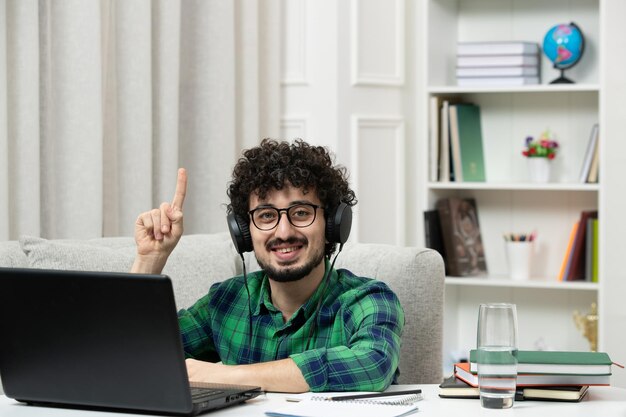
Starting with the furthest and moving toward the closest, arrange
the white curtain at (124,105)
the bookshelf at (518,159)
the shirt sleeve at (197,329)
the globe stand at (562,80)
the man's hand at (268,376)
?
the bookshelf at (518,159)
the globe stand at (562,80)
the white curtain at (124,105)
the shirt sleeve at (197,329)
the man's hand at (268,376)

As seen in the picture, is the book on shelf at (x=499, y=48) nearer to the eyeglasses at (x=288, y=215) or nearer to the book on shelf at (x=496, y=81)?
the book on shelf at (x=496, y=81)

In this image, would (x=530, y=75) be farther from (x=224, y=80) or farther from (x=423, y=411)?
(x=423, y=411)

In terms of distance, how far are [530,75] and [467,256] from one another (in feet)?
2.38

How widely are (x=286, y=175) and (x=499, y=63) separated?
199 centimetres

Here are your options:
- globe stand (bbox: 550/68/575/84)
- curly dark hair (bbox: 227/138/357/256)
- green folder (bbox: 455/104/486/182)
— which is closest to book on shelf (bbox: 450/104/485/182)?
green folder (bbox: 455/104/486/182)

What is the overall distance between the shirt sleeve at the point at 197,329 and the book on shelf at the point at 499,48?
2.02m

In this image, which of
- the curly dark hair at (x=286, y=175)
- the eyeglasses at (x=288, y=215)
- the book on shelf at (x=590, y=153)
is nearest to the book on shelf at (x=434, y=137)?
the book on shelf at (x=590, y=153)

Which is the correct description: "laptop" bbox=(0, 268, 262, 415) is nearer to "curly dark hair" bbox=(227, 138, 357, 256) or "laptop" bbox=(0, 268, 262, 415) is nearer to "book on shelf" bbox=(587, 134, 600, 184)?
"curly dark hair" bbox=(227, 138, 357, 256)

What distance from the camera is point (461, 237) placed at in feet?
12.4

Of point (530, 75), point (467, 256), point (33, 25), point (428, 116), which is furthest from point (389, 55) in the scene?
point (33, 25)

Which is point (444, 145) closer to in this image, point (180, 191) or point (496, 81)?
point (496, 81)

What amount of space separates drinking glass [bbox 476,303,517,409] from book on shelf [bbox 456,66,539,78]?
2353 mm

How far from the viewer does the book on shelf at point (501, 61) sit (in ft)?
12.0

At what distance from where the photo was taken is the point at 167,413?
4.58ft
